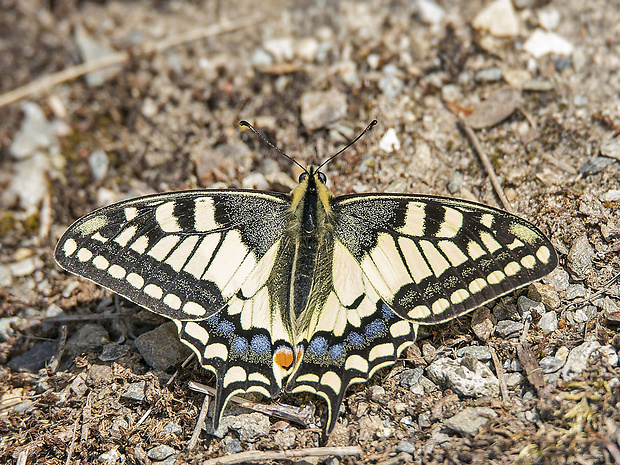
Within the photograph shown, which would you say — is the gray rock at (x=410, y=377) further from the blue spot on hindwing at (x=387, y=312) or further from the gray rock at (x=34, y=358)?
the gray rock at (x=34, y=358)

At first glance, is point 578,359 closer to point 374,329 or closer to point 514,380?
point 514,380

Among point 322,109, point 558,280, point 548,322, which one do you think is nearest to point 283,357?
point 548,322

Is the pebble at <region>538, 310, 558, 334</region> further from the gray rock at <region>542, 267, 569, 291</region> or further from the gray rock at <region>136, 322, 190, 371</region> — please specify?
the gray rock at <region>136, 322, 190, 371</region>

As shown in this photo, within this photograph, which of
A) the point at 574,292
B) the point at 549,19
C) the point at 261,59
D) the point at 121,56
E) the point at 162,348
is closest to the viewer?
the point at 574,292

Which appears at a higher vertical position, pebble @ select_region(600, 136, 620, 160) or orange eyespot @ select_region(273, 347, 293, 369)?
pebble @ select_region(600, 136, 620, 160)

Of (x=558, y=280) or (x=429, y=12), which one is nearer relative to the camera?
(x=558, y=280)

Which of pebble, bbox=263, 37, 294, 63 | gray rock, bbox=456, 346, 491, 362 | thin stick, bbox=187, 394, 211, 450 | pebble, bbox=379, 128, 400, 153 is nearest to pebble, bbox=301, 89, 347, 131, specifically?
pebble, bbox=379, 128, 400, 153
